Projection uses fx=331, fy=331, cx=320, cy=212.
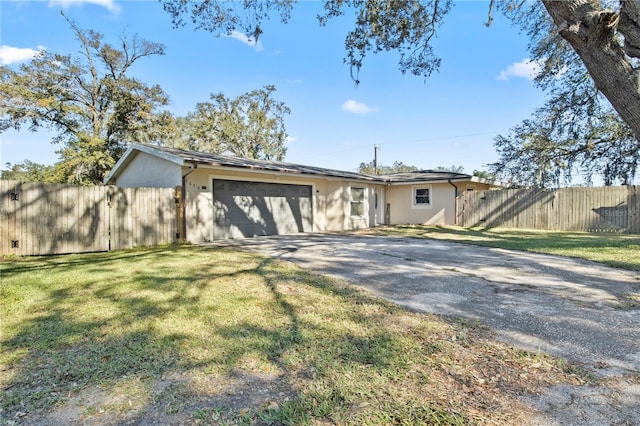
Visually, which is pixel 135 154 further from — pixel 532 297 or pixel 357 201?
pixel 532 297

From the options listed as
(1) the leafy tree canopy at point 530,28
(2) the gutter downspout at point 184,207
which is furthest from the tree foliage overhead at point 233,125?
(1) the leafy tree canopy at point 530,28

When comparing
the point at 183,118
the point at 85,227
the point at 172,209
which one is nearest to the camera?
the point at 85,227

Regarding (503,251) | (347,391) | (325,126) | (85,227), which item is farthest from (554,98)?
(85,227)

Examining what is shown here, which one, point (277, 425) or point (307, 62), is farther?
point (307, 62)

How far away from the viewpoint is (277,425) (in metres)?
1.89

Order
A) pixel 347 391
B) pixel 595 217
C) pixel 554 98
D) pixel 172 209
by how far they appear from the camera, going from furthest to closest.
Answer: pixel 554 98 < pixel 595 217 < pixel 172 209 < pixel 347 391

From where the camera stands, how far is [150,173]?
11.8 m

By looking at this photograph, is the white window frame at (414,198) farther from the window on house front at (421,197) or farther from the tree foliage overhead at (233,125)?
the tree foliage overhead at (233,125)

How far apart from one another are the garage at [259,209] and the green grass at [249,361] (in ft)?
21.7

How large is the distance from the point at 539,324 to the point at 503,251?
18.9ft

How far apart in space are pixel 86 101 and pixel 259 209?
17.6m

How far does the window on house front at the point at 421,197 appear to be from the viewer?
704 inches

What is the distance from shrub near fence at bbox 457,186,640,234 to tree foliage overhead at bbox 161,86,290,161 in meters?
20.9

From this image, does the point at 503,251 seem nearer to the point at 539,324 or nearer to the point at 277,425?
the point at 539,324
